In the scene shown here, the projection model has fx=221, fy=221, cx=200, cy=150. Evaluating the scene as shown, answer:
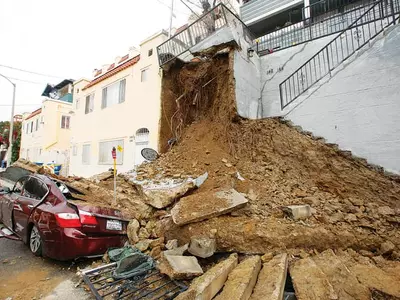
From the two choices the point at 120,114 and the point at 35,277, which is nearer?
the point at 35,277

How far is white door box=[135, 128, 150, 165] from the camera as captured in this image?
32.3ft

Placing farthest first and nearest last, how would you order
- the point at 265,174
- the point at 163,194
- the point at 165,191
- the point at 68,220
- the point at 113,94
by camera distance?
the point at 113,94 → the point at 265,174 → the point at 165,191 → the point at 163,194 → the point at 68,220

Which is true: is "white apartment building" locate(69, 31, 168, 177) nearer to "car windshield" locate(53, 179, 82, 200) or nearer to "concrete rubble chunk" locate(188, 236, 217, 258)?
"car windshield" locate(53, 179, 82, 200)

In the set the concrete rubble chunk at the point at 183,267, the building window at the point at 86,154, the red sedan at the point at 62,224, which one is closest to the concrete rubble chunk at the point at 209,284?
the concrete rubble chunk at the point at 183,267

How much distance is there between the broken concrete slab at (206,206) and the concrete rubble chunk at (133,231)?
27.9 inches

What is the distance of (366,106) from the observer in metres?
5.94

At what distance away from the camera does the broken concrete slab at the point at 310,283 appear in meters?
2.41

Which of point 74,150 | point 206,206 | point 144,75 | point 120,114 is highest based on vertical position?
point 144,75

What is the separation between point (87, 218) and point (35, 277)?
1065 mm

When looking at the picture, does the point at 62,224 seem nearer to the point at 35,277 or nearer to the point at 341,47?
the point at 35,277

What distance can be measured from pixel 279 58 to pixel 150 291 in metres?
9.09

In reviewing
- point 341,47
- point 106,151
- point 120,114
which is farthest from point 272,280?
point 106,151

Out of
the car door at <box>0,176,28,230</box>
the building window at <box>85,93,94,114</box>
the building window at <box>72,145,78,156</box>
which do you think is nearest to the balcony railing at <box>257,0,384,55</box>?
the car door at <box>0,176,28,230</box>

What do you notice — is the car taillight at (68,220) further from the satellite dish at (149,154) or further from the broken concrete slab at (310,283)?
the satellite dish at (149,154)
